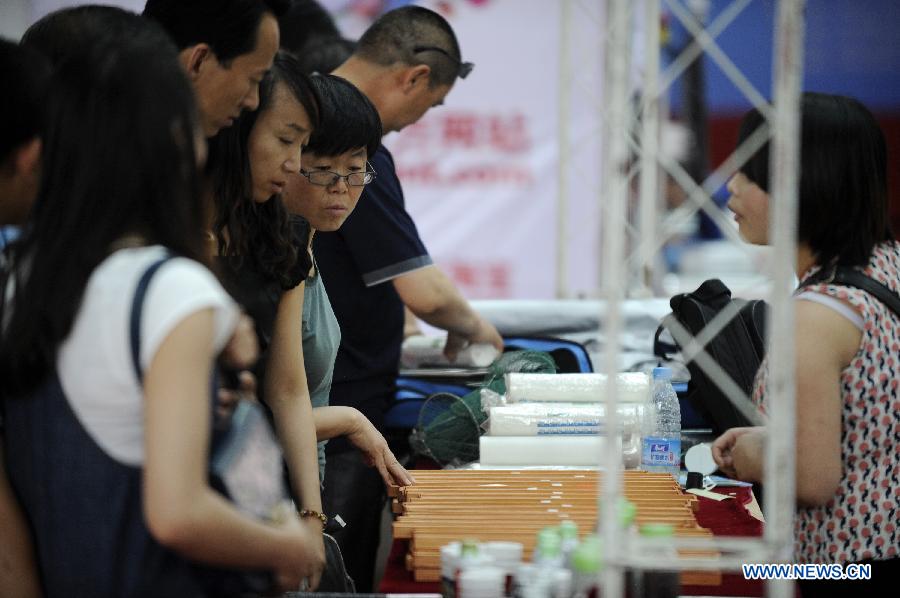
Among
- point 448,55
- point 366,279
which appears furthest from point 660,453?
point 448,55

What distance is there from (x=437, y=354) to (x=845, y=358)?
2.21 meters

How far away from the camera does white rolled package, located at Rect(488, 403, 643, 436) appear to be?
277cm

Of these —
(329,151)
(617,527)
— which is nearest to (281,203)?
(329,151)

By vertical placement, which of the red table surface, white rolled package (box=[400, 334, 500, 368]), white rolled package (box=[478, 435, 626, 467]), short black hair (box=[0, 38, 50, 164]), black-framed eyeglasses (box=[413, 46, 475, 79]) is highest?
black-framed eyeglasses (box=[413, 46, 475, 79])

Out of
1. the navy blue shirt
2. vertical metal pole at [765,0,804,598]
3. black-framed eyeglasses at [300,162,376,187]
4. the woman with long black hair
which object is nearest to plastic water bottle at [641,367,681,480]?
the navy blue shirt

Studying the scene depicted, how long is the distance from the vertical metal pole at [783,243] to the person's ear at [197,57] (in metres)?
1.01

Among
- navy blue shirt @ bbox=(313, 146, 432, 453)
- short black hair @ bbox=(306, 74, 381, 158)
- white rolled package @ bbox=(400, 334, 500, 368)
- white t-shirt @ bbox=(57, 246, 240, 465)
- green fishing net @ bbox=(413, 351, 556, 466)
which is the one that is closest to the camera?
white t-shirt @ bbox=(57, 246, 240, 465)

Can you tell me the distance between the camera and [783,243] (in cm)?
150

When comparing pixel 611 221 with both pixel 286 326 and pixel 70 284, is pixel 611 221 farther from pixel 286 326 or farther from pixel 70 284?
pixel 286 326

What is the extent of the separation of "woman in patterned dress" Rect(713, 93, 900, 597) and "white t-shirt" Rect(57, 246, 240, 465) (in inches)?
42.5

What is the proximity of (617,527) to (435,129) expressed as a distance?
4.51m

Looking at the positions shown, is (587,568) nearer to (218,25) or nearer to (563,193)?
(218,25)

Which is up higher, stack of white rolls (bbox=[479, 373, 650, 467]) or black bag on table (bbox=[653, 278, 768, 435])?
black bag on table (bbox=[653, 278, 768, 435])

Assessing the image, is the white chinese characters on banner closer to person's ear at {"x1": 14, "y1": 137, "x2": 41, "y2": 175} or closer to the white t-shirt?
person's ear at {"x1": 14, "y1": 137, "x2": 41, "y2": 175}
